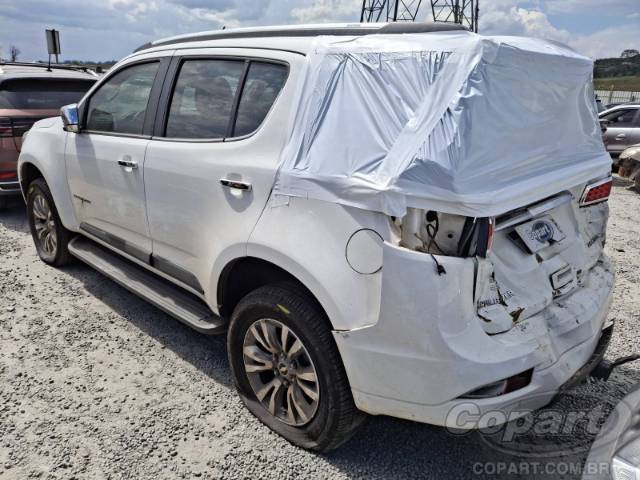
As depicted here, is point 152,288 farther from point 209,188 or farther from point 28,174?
point 28,174

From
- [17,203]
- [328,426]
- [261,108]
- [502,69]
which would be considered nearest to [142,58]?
[261,108]

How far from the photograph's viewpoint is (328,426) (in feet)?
7.74

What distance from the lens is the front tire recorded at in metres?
2.28

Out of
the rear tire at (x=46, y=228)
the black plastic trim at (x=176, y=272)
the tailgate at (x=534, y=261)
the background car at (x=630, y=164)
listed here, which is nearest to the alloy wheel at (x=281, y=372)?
the black plastic trim at (x=176, y=272)

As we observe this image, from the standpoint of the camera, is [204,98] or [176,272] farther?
[176,272]

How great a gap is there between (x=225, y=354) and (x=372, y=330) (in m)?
1.72

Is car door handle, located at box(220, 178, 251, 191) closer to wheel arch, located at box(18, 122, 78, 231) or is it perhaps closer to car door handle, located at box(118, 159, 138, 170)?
car door handle, located at box(118, 159, 138, 170)

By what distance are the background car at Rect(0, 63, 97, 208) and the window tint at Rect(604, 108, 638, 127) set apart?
11516mm

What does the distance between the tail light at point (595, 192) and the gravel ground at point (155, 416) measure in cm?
115

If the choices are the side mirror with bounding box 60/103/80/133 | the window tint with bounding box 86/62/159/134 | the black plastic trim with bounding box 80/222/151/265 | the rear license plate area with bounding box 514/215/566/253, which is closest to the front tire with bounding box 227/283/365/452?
the rear license plate area with bounding box 514/215/566/253

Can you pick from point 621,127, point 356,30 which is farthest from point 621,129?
point 356,30

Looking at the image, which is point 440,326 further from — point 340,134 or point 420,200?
point 340,134

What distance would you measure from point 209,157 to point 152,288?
1160 millimetres

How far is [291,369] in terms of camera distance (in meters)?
2.50
